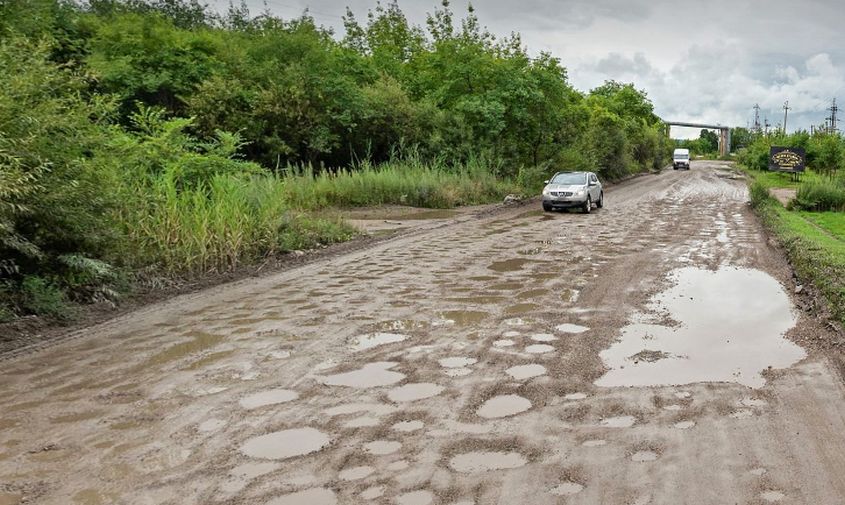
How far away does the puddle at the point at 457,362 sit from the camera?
6.29m

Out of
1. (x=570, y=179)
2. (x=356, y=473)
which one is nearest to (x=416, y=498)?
(x=356, y=473)

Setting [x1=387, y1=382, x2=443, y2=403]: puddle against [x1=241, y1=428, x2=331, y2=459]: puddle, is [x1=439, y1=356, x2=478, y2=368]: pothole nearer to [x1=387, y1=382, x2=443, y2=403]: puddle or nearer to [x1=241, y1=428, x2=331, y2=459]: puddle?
[x1=387, y1=382, x2=443, y2=403]: puddle

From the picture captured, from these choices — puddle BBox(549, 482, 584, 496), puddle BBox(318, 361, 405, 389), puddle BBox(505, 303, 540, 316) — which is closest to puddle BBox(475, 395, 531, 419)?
puddle BBox(318, 361, 405, 389)

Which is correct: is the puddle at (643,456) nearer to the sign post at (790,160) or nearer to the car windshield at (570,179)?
the car windshield at (570,179)

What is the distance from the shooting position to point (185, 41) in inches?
1158

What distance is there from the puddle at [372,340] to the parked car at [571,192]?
17690mm

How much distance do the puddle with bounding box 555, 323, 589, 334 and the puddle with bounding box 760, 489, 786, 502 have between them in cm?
368

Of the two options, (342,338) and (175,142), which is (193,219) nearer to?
(175,142)

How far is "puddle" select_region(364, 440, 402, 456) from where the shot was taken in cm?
444

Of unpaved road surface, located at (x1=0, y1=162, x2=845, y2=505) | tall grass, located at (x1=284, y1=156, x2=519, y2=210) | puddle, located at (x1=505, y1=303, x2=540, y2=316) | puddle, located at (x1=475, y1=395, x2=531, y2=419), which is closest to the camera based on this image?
unpaved road surface, located at (x1=0, y1=162, x2=845, y2=505)

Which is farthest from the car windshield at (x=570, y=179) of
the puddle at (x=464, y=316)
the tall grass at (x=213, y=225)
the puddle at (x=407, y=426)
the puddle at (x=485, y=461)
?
the puddle at (x=485, y=461)

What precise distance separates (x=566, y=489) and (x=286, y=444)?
1971mm

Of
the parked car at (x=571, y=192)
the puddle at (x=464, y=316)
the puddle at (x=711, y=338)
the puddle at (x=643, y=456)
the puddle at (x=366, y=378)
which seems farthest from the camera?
the parked car at (x=571, y=192)

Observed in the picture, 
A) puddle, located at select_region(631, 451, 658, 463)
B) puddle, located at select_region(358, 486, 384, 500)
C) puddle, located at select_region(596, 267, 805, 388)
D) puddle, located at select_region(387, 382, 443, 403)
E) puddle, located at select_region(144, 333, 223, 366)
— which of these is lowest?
puddle, located at select_region(596, 267, 805, 388)
